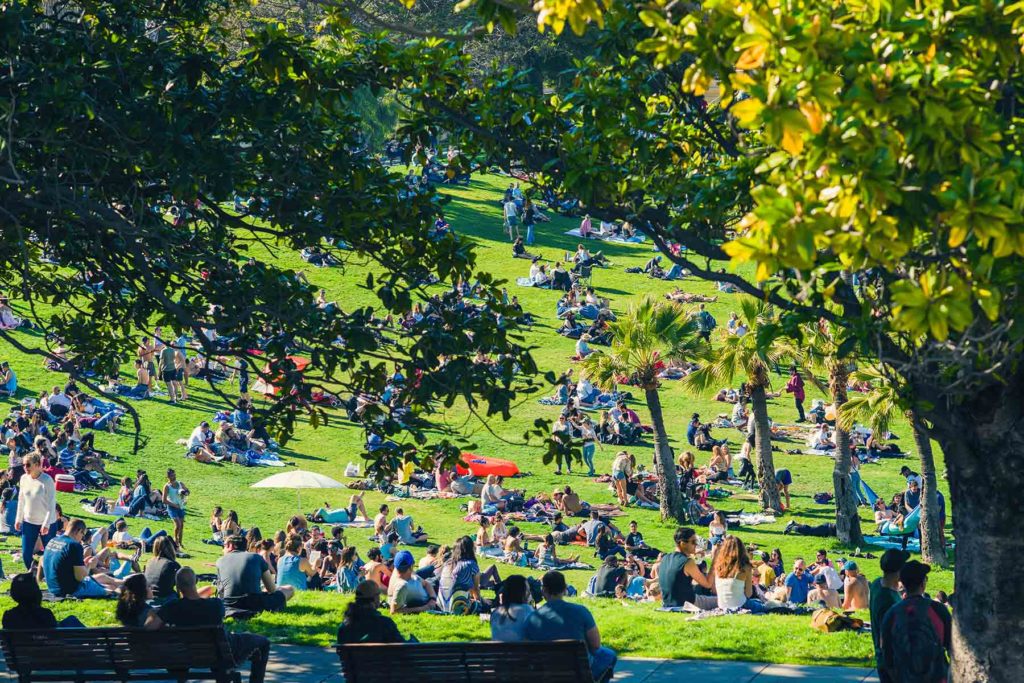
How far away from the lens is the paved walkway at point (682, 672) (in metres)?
10.2

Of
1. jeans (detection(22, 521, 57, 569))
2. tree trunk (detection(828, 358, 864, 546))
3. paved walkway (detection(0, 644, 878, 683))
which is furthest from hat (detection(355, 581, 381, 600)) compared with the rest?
tree trunk (detection(828, 358, 864, 546))

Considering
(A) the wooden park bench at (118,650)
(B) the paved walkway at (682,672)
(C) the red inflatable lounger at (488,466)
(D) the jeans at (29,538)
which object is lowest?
(B) the paved walkway at (682,672)

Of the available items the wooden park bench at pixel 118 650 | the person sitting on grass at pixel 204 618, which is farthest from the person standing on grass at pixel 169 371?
the wooden park bench at pixel 118 650

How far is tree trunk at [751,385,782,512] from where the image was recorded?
2955 cm

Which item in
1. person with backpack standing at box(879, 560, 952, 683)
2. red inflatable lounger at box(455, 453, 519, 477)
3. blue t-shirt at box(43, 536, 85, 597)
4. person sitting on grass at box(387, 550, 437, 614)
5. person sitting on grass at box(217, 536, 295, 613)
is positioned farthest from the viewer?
red inflatable lounger at box(455, 453, 519, 477)

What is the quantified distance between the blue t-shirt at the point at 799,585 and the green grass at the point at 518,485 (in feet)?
13.3

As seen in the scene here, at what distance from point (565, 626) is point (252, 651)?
2.24 m

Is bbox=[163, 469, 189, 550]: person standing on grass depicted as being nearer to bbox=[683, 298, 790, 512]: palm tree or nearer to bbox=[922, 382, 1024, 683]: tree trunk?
bbox=[683, 298, 790, 512]: palm tree

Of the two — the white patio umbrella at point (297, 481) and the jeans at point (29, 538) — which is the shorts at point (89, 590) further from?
the white patio umbrella at point (297, 481)

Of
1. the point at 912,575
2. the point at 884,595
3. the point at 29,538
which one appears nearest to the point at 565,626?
the point at 884,595

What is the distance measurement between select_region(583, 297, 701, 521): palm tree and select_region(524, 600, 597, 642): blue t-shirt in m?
20.5

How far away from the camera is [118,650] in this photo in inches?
349

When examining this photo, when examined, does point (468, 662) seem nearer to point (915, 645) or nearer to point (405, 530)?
point (915, 645)

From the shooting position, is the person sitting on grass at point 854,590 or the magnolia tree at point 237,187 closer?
the magnolia tree at point 237,187
